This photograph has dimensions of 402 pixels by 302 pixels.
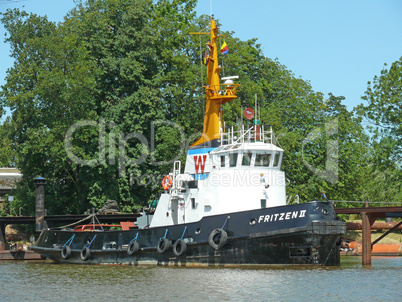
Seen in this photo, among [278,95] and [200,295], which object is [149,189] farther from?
[200,295]

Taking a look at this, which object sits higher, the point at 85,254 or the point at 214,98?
the point at 214,98

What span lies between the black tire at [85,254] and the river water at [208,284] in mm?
3365

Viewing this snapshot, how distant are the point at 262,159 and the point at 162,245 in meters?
5.81

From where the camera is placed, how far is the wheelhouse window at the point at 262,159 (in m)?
28.6

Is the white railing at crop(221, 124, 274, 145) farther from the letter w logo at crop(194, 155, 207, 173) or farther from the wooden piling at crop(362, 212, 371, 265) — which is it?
the wooden piling at crop(362, 212, 371, 265)

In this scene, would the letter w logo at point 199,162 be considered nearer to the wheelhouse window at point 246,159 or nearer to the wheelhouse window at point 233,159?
the wheelhouse window at point 233,159

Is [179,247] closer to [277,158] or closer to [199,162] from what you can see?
[199,162]

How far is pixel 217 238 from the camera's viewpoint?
2728 cm

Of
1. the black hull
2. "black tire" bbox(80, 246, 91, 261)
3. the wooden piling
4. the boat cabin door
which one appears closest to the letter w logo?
the boat cabin door

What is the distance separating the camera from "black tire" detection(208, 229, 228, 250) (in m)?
26.9

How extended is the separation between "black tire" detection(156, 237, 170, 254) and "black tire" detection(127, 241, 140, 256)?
1548mm

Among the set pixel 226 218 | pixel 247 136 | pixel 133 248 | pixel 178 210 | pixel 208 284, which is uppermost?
pixel 247 136

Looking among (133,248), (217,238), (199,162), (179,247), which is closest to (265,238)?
(217,238)

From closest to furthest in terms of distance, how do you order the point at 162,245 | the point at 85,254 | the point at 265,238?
1. the point at 265,238
2. the point at 162,245
3. the point at 85,254
